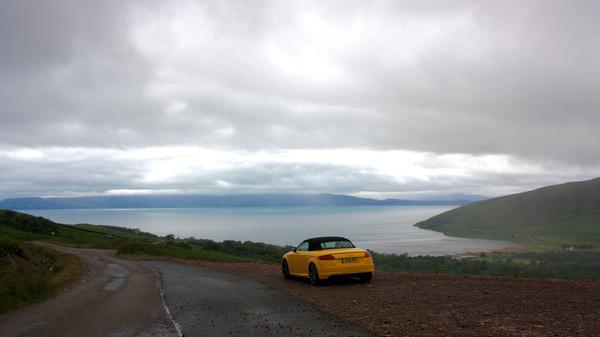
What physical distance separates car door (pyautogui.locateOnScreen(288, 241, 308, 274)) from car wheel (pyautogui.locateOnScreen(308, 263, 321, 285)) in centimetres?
63

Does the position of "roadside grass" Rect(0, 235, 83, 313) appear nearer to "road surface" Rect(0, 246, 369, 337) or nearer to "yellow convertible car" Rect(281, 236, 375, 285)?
"road surface" Rect(0, 246, 369, 337)

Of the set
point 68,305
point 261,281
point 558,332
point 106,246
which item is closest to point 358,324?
point 558,332

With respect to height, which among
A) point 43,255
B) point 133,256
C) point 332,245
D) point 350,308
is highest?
point 332,245

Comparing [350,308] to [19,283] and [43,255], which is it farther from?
[43,255]

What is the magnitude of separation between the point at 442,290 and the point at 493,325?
4.90m

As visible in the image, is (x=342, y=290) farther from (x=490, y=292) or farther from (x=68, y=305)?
(x=68, y=305)

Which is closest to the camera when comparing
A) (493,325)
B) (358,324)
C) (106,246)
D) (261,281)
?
(493,325)

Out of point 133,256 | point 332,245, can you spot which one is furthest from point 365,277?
point 133,256

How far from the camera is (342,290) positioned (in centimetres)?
1531

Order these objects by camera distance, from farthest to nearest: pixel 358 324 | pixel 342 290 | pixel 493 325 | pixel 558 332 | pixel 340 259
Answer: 1. pixel 340 259
2. pixel 342 290
3. pixel 358 324
4. pixel 493 325
5. pixel 558 332

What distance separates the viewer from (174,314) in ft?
38.6

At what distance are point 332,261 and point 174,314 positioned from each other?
6.04 m

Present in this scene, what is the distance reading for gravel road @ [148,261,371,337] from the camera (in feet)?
30.9

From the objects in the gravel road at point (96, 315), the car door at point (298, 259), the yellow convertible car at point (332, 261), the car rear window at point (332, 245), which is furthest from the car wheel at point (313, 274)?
the gravel road at point (96, 315)
